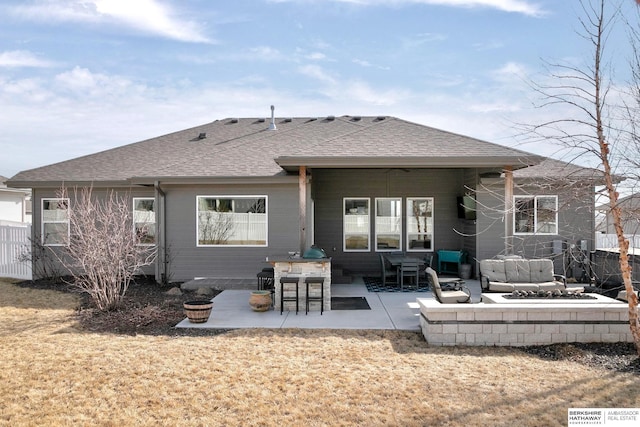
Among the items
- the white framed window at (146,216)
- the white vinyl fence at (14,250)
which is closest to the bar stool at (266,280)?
the white framed window at (146,216)

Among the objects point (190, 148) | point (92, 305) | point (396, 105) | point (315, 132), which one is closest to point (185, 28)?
point (190, 148)

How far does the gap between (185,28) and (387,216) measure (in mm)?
7570

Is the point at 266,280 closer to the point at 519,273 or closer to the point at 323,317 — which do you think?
the point at 323,317

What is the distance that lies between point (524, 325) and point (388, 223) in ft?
24.5

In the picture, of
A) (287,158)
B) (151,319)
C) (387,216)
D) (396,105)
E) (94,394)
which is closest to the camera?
(94,394)

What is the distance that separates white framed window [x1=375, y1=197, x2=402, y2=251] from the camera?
13617 mm

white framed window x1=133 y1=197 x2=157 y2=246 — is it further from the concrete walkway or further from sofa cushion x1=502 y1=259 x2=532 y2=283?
sofa cushion x1=502 y1=259 x2=532 y2=283

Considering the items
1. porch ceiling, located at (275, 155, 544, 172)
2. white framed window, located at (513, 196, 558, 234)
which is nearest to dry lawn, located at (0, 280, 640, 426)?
porch ceiling, located at (275, 155, 544, 172)

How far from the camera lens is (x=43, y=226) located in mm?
12836

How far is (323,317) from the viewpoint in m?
7.96

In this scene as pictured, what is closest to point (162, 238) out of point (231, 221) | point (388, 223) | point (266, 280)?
point (231, 221)

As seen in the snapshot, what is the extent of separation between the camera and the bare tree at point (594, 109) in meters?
5.45

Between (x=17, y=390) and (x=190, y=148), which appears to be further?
(x=190, y=148)

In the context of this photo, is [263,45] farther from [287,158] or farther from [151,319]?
[151,319]
